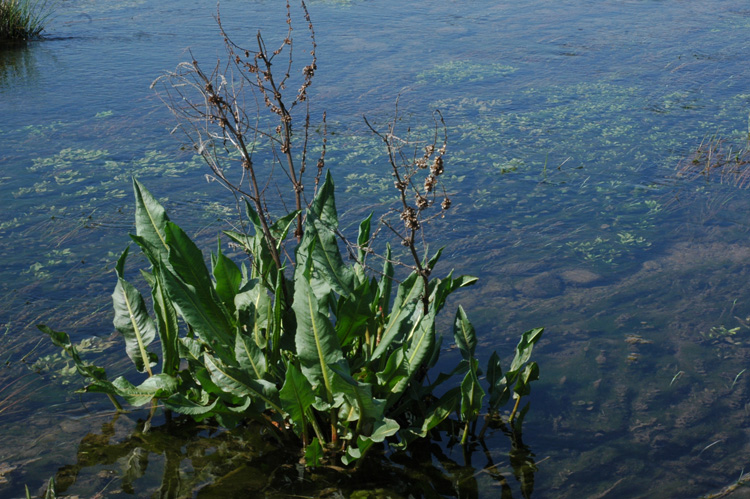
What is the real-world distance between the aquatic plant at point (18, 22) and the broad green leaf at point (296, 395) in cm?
825

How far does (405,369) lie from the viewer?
229cm

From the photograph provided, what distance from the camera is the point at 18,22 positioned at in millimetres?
8812

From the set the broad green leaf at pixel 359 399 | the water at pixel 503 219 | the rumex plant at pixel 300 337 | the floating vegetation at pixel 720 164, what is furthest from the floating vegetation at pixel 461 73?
the broad green leaf at pixel 359 399

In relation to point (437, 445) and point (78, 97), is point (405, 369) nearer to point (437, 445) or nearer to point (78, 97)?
point (437, 445)

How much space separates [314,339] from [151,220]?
2.54ft

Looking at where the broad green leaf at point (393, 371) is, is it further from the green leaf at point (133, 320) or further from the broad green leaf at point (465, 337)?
the green leaf at point (133, 320)

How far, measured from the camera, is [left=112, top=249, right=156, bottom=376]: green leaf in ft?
8.66

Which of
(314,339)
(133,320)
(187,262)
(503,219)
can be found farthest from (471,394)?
(503,219)

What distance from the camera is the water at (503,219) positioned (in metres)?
2.54

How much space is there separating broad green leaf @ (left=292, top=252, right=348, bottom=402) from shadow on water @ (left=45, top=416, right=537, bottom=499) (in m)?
0.36

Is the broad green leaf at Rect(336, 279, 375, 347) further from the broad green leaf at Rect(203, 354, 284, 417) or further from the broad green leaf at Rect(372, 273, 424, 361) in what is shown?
the broad green leaf at Rect(203, 354, 284, 417)

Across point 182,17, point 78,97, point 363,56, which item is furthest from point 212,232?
point 182,17

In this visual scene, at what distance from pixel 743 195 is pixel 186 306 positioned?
4.01 m

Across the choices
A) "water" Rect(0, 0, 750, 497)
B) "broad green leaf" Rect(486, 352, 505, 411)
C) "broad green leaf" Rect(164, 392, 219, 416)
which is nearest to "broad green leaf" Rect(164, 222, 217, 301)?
"broad green leaf" Rect(164, 392, 219, 416)
